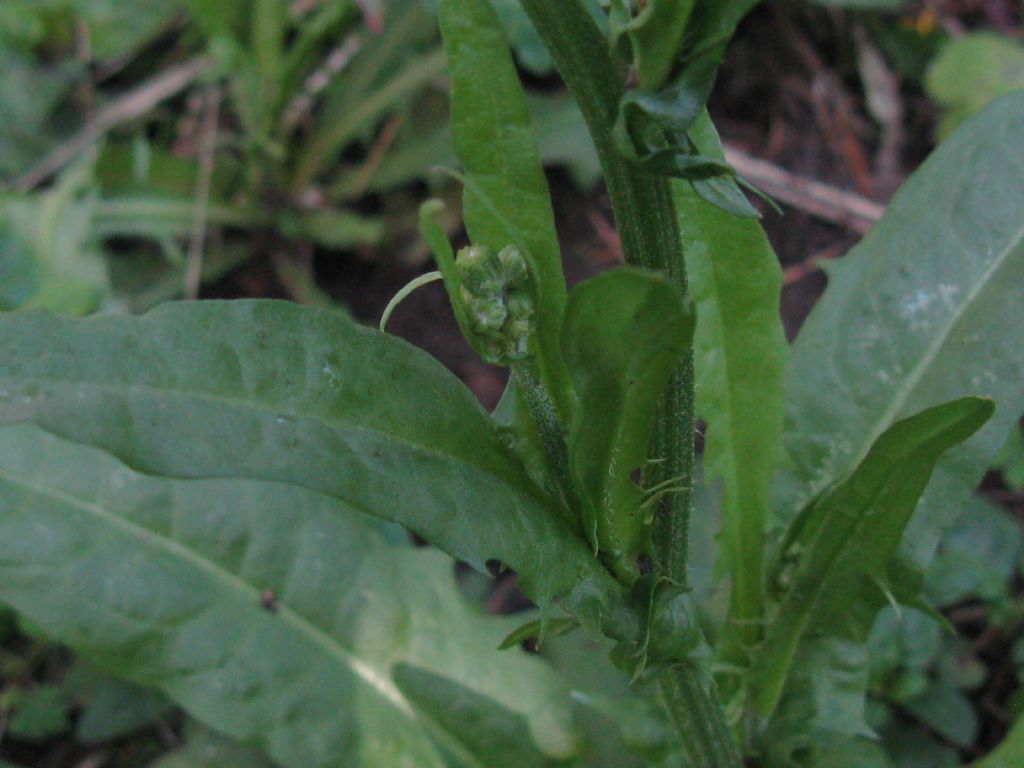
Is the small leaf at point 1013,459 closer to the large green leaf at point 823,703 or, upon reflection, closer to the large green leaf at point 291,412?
the large green leaf at point 823,703

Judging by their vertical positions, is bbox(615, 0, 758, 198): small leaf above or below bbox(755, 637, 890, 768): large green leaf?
above

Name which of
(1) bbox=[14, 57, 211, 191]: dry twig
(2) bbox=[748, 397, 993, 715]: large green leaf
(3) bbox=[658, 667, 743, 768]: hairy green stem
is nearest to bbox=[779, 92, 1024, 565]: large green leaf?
(2) bbox=[748, 397, 993, 715]: large green leaf

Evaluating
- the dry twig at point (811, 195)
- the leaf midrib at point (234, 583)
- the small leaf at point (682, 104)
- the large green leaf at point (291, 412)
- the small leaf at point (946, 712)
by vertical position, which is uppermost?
the small leaf at point (682, 104)

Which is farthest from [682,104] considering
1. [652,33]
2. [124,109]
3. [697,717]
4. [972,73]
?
[124,109]

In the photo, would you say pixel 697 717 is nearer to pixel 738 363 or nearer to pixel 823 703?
pixel 823 703

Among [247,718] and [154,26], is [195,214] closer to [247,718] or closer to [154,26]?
[154,26]

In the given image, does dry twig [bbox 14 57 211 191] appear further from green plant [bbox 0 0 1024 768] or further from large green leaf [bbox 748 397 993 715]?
large green leaf [bbox 748 397 993 715]

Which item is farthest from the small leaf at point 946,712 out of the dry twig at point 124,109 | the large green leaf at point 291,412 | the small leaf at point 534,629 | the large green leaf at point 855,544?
the dry twig at point 124,109
